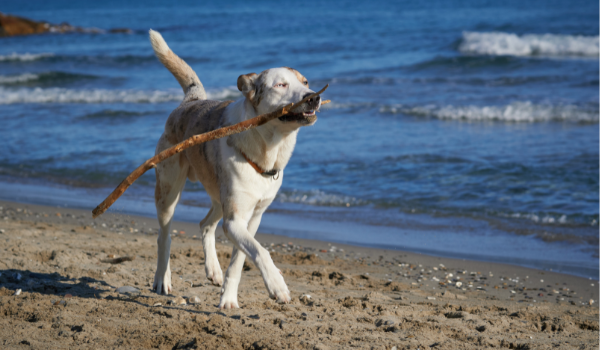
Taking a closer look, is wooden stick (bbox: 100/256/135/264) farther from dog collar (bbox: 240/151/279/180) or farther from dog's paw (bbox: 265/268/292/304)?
dog's paw (bbox: 265/268/292/304)

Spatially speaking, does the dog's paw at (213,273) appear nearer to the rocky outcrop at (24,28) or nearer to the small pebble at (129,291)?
the small pebble at (129,291)

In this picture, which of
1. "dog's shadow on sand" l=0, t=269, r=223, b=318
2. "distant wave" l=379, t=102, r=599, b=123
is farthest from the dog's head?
"distant wave" l=379, t=102, r=599, b=123

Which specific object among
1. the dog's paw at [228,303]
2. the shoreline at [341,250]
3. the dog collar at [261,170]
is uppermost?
the dog collar at [261,170]

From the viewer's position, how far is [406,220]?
7.35m

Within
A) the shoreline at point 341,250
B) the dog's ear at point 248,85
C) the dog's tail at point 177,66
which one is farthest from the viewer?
the shoreline at point 341,250

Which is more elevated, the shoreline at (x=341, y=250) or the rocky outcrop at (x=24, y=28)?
the rocky outcrop at (x=24, y=28)

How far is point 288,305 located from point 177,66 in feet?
7.96

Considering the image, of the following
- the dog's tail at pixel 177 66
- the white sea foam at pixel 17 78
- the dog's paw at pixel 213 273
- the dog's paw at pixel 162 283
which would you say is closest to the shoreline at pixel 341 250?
the dog's paw at pixel 162 283

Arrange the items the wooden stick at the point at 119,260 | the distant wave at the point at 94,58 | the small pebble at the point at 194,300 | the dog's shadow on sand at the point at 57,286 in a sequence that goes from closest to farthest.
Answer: the dog's shadow on sand at the point at 57,286, the small pebble at the point at 194,300, the wooden stick at the point at 119,260, the distant wave at the point at 94,58

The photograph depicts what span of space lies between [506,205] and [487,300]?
3019mm

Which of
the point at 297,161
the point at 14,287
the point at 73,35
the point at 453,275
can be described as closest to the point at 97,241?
the point at 14,287

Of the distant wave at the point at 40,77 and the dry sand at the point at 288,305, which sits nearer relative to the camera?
the dry sand at the point at 288,305

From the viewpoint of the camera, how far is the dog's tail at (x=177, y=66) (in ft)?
17.1

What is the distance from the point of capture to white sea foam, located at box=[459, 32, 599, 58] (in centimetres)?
2108
